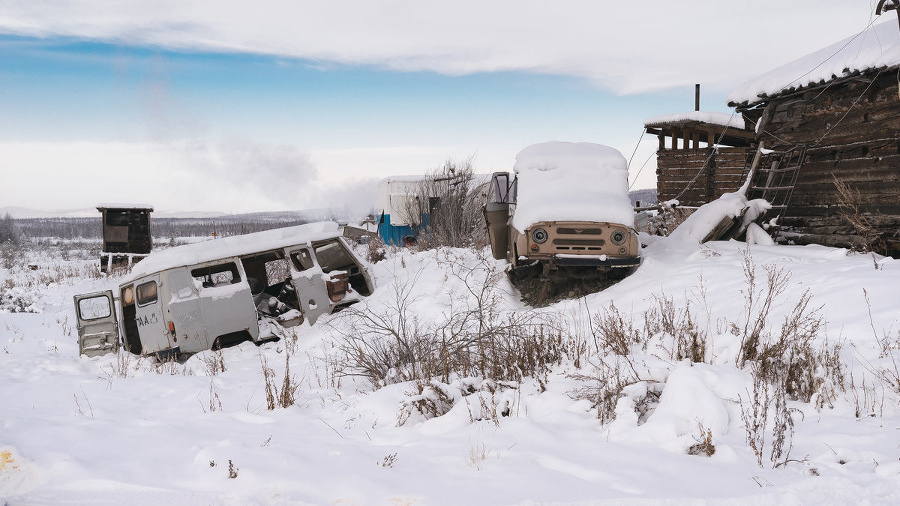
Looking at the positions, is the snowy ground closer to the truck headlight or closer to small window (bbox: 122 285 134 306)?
the truck headlight

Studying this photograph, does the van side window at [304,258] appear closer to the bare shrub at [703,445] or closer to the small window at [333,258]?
the small window at [333,258]

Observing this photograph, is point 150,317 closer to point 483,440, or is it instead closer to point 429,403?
point 429,403

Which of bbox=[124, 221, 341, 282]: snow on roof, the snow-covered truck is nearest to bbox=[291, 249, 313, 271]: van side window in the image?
bbox=[124, 221, 341, 282]: snow on roof

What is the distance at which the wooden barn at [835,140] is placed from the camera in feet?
34.9

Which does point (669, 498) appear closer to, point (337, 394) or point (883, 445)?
point (883, 445)

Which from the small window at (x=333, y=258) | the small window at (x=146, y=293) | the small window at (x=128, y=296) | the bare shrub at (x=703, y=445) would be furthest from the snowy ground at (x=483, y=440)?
the small window at (x=333, y=258)

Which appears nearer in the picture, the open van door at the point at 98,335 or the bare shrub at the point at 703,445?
the bare shrub at the point at 703,445

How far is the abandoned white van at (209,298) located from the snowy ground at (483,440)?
2.32 meters

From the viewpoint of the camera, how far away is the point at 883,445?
12.3 ft

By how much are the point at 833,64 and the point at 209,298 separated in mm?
12372

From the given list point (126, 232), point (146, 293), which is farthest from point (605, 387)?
point (126, 232)

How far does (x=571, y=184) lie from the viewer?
10586mm

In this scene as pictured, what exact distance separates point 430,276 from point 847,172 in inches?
339

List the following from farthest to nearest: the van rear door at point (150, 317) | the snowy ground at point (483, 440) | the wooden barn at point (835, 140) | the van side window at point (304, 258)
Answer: the wooden barn at point (835, 140) → the van side window at point (304, 258) → the van rear door at point (150, 317) → the snowy ground at point (483, 440)
